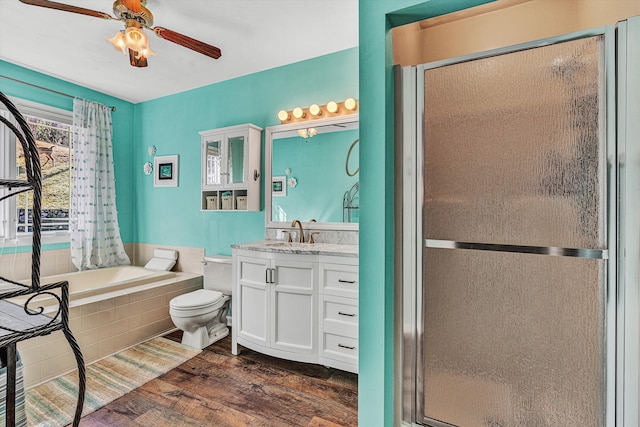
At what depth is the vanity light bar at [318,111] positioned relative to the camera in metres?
2.68

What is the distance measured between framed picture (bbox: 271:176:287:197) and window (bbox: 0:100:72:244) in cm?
232

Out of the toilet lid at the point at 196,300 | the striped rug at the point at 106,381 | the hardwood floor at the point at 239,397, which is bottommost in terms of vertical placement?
the hardwood floor at the point at 239,397

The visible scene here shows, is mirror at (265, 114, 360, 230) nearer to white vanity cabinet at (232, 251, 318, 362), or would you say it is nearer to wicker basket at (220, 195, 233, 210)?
wicker basket at (220, 195, 233, 210)

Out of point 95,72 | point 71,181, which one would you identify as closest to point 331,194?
point 95,72

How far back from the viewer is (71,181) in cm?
350

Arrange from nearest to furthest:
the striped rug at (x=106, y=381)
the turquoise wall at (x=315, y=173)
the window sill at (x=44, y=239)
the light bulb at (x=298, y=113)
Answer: the striped rug at (x=106, y=381) → the turquoise wall at (x=315, y=173) → the light bulb at (x=298, y=113) → the window sill at (x=44, y=239)

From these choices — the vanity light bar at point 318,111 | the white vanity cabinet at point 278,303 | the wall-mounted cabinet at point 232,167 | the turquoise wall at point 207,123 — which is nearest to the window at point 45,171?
the turquoise wall at point 207,123

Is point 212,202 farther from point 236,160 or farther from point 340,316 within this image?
point 340,316

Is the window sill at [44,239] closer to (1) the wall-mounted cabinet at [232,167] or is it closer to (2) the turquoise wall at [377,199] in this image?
(1) the wall-mounted cabinet at [232,167]

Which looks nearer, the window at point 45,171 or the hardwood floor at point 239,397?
the hardwood floor at point 239,397

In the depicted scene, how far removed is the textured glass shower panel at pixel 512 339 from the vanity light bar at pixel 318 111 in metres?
1.70

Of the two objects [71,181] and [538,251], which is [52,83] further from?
[538,251]

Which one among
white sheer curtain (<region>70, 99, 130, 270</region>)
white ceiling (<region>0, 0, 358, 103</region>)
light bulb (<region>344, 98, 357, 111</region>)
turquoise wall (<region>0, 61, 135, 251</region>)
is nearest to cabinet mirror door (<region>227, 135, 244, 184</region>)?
white ceiling (<region>0, 0, 358, 103</region>)

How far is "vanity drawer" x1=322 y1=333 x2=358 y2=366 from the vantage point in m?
2.15
